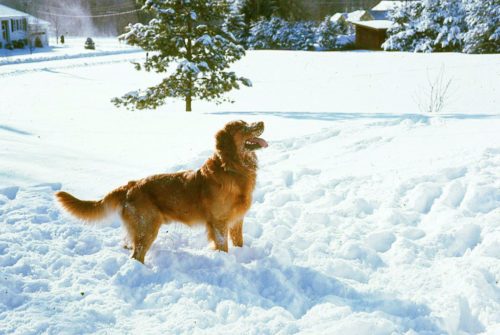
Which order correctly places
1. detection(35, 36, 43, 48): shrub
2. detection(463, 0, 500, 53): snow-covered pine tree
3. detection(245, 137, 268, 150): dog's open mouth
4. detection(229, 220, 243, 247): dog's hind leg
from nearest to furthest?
1. detection(245, 137, 268, 150): dog's open mouth
2. detection(229, 220, 243, 247): dog's hind leg
3. detection(463, 0, 500, 53): snow-covered pine tree
4. detection(35, 36, 43, 48): shrub

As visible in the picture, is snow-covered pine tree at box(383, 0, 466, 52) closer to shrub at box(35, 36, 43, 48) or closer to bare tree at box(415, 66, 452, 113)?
bare tree at box(415, 66, 452, 113)

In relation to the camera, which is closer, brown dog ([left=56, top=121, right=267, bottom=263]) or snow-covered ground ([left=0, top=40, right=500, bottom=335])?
snow-covered ground ([left=0, top=40, right=500, bottom=335])

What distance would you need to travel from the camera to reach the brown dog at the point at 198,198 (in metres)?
5.00

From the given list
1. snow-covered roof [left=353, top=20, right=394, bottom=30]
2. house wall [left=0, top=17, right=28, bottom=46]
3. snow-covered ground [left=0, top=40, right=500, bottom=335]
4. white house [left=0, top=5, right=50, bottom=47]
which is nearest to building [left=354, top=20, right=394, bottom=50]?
snow-covered roof [left=353, top=20, right=394, bottom=30]

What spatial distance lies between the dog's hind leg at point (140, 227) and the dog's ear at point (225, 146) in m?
0.95

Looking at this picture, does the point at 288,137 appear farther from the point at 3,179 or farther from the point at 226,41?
the point at 226,41

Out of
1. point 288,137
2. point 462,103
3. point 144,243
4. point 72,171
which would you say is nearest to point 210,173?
point 144,243

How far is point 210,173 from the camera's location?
5090 millimetres

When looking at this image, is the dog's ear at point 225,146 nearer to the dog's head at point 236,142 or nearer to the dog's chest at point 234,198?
the dog's head at point 236,142

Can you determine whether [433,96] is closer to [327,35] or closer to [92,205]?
[92,205]

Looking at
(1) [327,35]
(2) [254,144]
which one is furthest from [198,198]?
(1) [327,35]

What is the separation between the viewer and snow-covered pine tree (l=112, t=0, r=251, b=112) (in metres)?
15.7

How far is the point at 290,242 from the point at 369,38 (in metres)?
49.0

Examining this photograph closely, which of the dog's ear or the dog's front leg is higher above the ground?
the dog's ear
